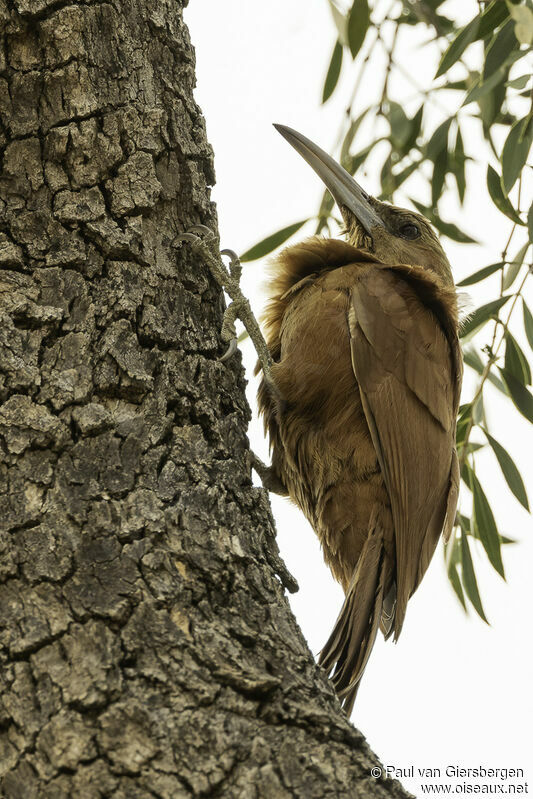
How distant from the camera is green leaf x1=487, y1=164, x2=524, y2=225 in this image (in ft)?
9.61

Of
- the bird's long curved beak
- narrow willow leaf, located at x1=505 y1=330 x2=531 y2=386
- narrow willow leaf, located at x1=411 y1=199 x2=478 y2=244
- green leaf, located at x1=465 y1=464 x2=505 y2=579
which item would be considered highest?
the bird's long curved beak

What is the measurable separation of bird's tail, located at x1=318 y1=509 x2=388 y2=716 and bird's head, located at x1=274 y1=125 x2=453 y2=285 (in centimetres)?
128

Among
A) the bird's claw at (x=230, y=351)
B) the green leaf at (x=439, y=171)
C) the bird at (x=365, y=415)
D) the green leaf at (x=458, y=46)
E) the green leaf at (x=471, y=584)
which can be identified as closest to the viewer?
the bird's claw at (x=230, y=351)

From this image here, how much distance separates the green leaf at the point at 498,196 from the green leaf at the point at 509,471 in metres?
0.77

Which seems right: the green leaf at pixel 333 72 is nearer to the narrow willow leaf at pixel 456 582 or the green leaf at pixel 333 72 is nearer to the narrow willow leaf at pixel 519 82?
the narrow willow leaf at pixel 519 82

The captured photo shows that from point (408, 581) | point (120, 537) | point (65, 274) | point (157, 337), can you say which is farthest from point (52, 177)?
point (408, 581)

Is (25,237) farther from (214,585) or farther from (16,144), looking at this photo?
(214,585)

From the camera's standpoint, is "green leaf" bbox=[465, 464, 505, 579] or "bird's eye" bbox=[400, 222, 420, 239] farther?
"bird's eye" bbox=[400, 222, 420, 239]

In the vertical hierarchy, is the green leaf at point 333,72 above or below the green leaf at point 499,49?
above

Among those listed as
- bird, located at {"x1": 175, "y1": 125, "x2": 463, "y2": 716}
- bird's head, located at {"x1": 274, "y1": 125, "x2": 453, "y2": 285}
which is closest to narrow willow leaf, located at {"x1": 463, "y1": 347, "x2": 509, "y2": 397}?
bird's head, located at {"x1": 274, "y1": 125, "x2": 453, "y2": 285}

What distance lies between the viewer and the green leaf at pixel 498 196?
293cm

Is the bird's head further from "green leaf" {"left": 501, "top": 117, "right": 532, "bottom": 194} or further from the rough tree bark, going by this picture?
the rough tree bark

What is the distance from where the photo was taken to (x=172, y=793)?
55.9 inches

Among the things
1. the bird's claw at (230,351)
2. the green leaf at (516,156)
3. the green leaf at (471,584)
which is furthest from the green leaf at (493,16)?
the green leaf at (471,584)
